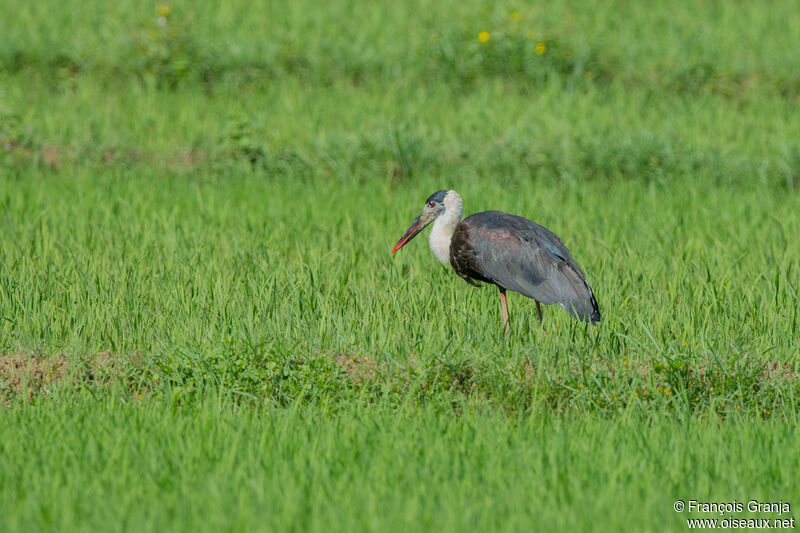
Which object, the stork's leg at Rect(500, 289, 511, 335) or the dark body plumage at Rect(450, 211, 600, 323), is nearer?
the dark body plumage at Rect(450, 211, 600, 323)

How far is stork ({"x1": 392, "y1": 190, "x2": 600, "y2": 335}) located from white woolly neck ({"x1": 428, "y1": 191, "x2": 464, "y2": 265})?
0.26ft

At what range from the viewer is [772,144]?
9586 millimetres

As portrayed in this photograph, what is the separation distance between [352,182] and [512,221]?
10.8 feet

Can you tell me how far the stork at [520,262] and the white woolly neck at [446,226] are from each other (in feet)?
0.26

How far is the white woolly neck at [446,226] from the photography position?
605 cm

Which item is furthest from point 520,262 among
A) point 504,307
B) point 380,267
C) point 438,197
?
point 380,267

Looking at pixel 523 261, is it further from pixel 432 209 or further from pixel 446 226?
pixel 432 209

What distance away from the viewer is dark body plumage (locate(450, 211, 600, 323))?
210 inches

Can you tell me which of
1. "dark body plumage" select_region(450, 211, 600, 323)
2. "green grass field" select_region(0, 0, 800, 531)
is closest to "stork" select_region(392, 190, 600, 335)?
"dark body plumage" select_region(450, 211, 600, 323)

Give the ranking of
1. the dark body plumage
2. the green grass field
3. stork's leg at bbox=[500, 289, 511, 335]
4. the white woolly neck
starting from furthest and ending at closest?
the white woolly neck → stork's leg at bbox=[500, 289, 511, 335] → the dark body plumage → the green grass field

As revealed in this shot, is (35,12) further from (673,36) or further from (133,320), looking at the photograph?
(133,320)

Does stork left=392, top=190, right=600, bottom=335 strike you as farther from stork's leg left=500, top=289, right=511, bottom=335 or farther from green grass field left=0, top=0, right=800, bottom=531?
green grass field left=0, top=0, right=800, bottom=531

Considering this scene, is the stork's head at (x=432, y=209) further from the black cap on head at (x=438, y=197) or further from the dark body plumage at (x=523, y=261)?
the dark body plumage at (x=523, y=261)

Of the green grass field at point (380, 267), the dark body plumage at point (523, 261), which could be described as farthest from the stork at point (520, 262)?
the green grass field at point (380, 267)
